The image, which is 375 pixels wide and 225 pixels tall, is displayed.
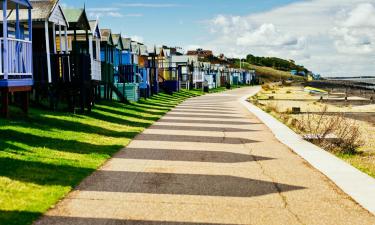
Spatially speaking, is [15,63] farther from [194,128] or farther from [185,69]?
[185,69]

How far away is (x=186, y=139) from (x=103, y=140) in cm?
253

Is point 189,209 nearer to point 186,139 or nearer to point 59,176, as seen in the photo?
→ point 59,176

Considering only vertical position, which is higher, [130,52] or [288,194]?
[130,52]

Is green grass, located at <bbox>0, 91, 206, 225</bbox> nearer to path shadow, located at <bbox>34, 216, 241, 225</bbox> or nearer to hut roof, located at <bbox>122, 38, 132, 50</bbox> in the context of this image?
path shadow, located at <bbox>34, 216, 241, 225</bbox>

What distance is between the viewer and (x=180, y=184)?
8.64m

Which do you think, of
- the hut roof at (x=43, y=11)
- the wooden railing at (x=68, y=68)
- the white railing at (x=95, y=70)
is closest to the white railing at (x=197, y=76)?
the white railing at (x=95, y=70)

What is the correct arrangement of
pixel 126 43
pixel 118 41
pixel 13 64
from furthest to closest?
pixel 126 43, pixel 118 41, pixel 13 64

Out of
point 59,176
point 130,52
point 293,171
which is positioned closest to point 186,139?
point 293,171

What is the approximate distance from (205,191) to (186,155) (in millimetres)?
3825

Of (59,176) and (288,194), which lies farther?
(59,176)

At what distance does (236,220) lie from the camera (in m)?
6.50

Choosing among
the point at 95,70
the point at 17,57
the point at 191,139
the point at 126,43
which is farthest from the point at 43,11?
the point at 126,43

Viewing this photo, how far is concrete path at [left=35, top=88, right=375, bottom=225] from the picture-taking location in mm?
6598

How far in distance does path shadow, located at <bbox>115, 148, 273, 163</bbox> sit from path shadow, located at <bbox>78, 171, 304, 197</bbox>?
1850mm
